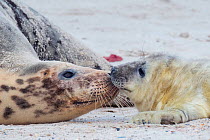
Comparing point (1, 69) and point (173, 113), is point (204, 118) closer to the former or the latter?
point (173, 113)

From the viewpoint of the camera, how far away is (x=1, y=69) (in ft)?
16.2

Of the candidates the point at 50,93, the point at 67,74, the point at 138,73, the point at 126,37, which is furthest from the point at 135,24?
the point at 50,93

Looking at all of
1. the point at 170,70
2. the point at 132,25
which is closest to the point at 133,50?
the point at 132,25

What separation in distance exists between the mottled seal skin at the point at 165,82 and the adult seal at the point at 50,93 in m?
0.17

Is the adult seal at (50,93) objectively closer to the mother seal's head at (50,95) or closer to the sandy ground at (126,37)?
the mother seal's head at (50,95)

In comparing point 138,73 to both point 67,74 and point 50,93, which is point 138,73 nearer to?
point 67,74

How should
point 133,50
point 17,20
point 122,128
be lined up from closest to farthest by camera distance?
point 122,128 → point 17,20 → point 133,50

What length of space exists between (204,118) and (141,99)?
73 centimetres

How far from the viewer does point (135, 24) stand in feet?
37.9

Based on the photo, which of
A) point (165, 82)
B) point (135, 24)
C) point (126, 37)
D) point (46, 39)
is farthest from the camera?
point (135, 24)

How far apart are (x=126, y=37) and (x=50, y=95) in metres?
5.91

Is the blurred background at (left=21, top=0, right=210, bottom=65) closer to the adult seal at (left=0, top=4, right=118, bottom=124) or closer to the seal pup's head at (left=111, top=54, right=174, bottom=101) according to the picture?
the seal pup's head at (left=111, top=54, right=174, bottom=101)

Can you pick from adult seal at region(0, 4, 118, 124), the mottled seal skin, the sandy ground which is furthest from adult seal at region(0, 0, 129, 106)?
the mottled seal skin

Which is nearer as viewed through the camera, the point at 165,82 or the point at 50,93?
the point at 50,93
